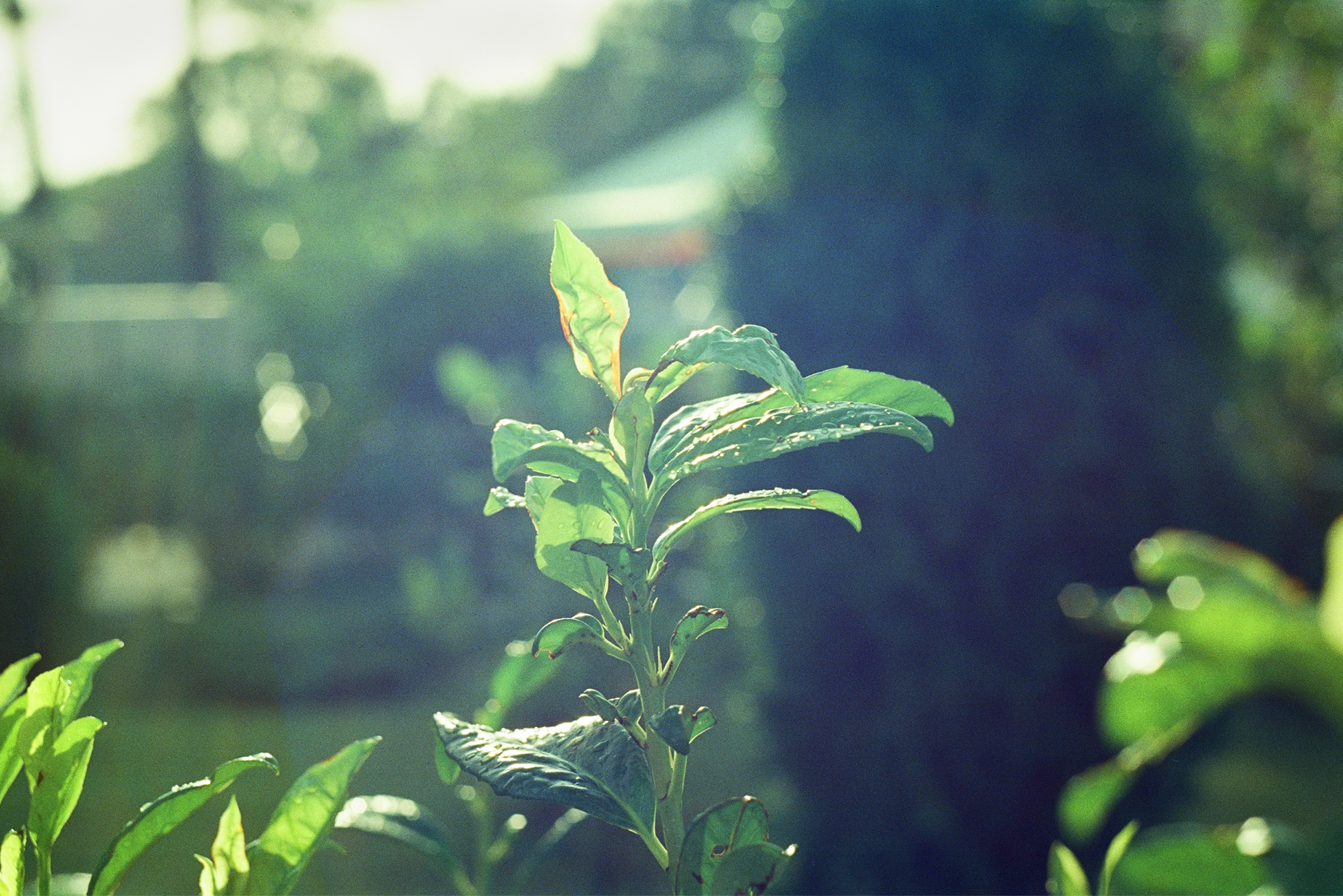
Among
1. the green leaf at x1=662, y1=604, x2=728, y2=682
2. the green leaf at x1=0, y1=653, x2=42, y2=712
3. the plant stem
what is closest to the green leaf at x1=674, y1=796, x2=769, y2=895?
the green leaf at x1=662, y1=604, x2=728, y2=682

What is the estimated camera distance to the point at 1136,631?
1.13 m

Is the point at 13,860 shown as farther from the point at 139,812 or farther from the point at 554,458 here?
the point at 554,458

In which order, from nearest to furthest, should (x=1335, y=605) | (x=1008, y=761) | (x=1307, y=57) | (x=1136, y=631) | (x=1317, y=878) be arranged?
(x=1317, y=878)
(x=1335, y=605)
(x=1136, y=631)
(x=1008, y=761)
(x=1307, y=57)

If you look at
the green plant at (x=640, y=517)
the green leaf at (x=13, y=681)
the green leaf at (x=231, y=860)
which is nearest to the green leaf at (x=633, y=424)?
the green plant at (x=640, y=517)

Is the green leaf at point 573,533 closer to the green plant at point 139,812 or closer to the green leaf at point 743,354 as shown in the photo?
the green leaf at point 743,354

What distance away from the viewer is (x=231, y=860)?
2.84ft

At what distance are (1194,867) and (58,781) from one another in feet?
3.12

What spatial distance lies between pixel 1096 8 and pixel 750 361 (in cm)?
353

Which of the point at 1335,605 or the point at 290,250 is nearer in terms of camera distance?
the point at 1335,605

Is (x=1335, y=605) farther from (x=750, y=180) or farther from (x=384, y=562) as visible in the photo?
(x=384, y=562)

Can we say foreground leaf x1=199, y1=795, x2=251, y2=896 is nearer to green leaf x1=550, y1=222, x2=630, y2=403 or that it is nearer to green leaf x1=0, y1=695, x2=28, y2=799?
green leaf x1=0, y1=695, x2=28, y2=799

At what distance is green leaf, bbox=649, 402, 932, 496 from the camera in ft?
2.43

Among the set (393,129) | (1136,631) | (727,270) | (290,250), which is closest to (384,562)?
(290,250)

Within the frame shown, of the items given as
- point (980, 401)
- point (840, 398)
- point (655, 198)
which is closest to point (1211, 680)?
point (840, 398)
